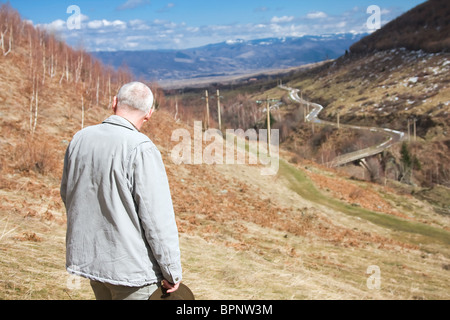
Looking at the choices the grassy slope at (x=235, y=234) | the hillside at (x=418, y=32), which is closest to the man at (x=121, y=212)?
the grassy slope at (x=235, y=234)

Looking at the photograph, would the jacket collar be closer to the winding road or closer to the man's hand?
the man's hand

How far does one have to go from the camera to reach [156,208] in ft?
10.6

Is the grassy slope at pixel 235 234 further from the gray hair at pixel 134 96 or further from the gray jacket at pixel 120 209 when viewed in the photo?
the gray hair at pixel 134 96

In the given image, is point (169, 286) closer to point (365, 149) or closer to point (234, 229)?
point (234, 229)

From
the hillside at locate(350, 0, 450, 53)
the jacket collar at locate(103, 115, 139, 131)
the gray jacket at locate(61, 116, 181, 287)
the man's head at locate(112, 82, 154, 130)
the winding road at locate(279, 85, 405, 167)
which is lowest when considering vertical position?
the winding road at locate(279, 85, 405, 167)

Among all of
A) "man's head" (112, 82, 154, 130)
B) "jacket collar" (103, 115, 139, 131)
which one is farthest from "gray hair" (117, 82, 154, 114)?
"jacket collar" (103, 115, 139, 131)

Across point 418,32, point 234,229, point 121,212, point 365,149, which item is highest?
point 418,32

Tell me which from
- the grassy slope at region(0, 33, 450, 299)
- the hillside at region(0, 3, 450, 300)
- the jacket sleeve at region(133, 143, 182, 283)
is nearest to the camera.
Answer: the jacket sleeve at region(133, 143, 182, 283)

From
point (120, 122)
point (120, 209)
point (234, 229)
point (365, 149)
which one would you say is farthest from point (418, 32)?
point (120, 209)

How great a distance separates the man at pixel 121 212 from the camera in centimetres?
319

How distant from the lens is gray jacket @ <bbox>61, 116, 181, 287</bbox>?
3189 millimetres

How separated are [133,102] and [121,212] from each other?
38.5 inches

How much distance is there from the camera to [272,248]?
48.8 ft

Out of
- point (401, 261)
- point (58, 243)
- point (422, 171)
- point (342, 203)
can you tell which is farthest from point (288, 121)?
point (58, 243)
